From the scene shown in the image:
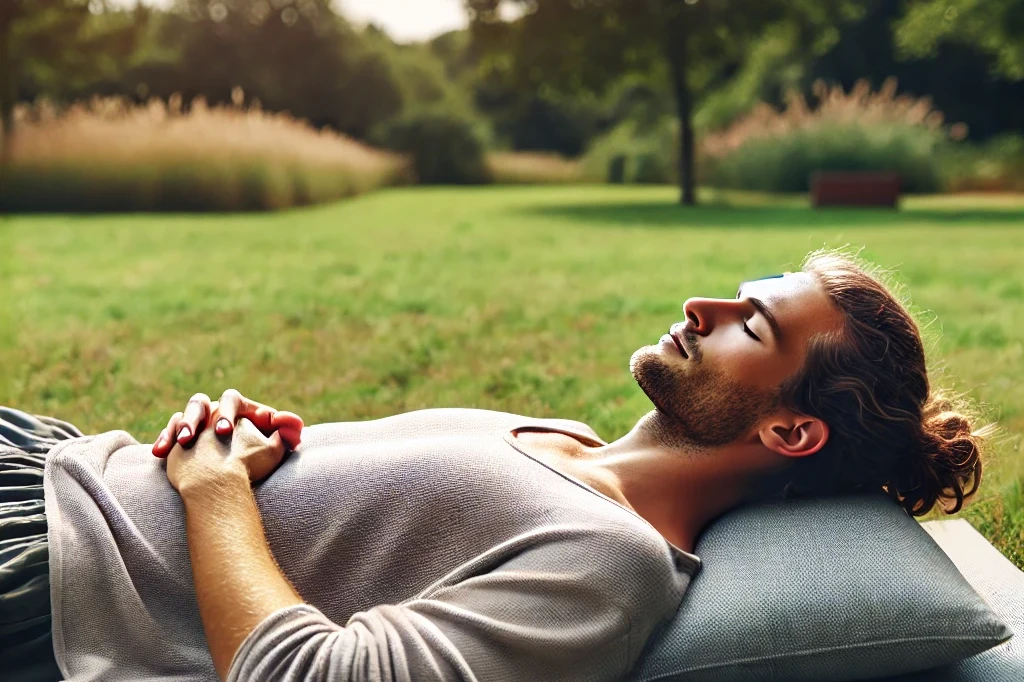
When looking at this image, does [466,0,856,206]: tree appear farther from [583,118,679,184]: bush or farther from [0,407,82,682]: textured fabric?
[0,407,82,682]: textured fabric

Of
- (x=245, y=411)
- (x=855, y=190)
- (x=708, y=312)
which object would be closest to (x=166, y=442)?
(x=245, y=411)

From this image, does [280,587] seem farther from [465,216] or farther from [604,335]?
[465,216]

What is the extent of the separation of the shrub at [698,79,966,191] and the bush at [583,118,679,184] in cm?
400

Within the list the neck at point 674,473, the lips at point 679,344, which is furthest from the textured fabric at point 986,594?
the lips at point 679,344

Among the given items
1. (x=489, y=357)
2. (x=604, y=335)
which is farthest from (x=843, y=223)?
(x=489, y=357)

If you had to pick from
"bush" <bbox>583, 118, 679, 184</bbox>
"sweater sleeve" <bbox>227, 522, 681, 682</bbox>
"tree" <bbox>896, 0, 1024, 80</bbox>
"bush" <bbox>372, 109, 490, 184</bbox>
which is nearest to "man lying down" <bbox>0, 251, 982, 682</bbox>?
"sweater sleeve" <bbox>227, 522, 681, 682</bbox>

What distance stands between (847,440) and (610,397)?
7.35ft

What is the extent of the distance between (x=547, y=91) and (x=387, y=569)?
15.8 m

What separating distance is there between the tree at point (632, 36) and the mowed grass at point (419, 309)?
489cm

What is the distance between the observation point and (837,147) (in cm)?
1677

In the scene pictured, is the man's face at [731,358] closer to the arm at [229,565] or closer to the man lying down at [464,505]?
the man lying down at [464,505]

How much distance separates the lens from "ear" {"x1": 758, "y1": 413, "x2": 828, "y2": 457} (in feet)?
5.97

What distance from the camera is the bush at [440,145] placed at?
73.1ft

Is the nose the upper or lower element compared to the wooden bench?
upper
